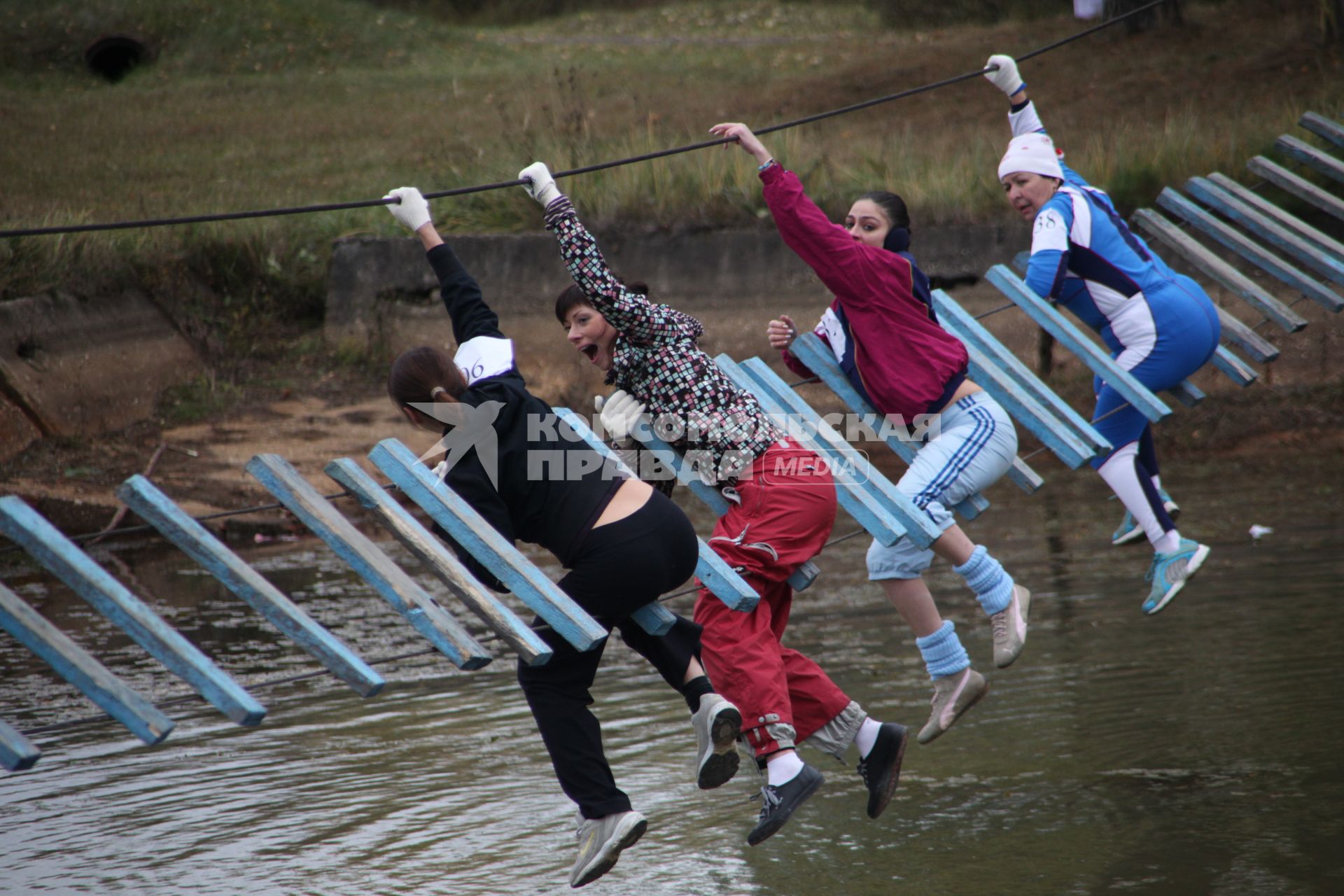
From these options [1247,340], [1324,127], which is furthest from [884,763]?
[1324,127]

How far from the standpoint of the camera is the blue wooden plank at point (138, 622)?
371cm

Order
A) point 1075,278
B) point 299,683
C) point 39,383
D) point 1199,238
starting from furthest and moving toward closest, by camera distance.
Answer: point 1199,238, point 39,383, point 299,683, point 1075,278

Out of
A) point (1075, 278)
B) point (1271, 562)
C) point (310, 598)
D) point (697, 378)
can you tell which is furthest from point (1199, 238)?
point (697, 378)

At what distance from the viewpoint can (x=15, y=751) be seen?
358cm

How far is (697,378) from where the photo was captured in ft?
15.8

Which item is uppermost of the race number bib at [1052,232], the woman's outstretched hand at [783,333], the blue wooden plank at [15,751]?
the race number bib at [1052,232]

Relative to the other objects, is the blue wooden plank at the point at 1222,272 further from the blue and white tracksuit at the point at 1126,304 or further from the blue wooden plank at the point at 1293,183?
the blue and white tracksuit at the point at 1126,304

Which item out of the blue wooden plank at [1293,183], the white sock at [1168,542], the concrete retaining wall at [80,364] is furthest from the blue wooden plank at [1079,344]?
the concrete retaining wall at [80,364]

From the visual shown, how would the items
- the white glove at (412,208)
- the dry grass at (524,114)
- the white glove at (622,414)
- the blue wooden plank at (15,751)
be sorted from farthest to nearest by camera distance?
the dry grass at (524,114)
the white glove at (622,414)
the white glove at (412,208)
the blue wooden plank at (15,751)

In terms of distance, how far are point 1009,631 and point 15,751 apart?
3.44m

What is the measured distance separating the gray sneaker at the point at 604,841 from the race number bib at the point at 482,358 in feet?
4.54

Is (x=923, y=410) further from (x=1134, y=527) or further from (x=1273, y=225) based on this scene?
(x=1273, y=225)

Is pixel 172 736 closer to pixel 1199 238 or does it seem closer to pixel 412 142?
pixel 1199 238

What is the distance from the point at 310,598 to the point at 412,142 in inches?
385
